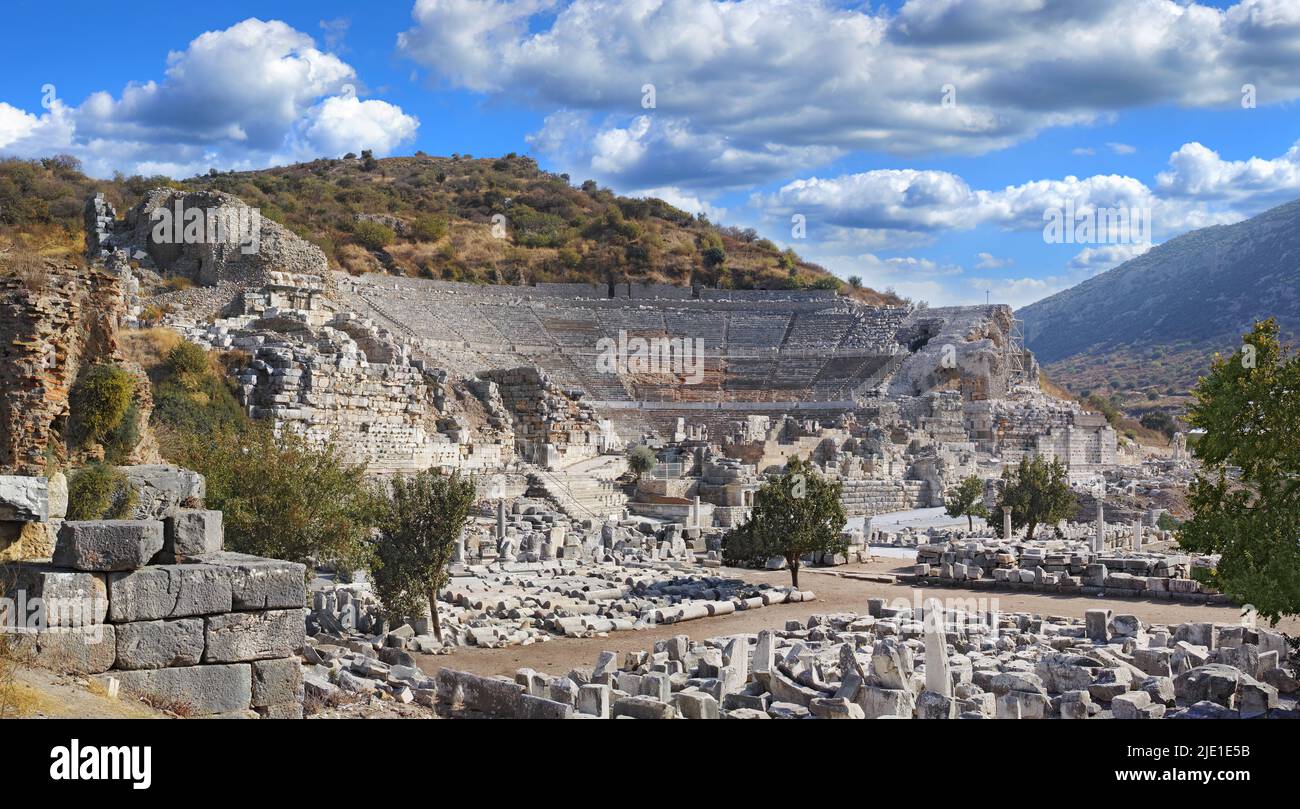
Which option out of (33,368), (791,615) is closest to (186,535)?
(33,368)

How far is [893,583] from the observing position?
72.2 feet

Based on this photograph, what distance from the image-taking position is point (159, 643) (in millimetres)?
7691

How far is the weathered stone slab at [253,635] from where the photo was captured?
Answer: 25.9ft

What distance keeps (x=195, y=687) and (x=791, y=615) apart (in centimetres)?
1148

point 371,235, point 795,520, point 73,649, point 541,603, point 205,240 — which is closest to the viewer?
point 73,649

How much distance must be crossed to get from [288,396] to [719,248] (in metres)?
47.3

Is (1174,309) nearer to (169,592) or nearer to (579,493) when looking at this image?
(579,493)

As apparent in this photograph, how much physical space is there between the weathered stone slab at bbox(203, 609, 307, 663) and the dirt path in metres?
4.66

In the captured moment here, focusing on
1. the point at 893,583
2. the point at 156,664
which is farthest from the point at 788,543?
the point at 156,664

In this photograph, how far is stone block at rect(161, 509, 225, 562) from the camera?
8039 millimetres

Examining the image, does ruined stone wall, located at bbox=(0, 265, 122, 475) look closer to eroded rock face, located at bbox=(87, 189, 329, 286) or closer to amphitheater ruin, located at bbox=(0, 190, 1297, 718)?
amphitheater ruin, located at bbox=(0, 190, 1297, 718)

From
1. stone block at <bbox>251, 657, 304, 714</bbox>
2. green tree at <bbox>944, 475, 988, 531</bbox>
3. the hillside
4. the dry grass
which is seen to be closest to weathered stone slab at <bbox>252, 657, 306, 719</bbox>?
stone block at <bbox>251, 657, 304, 714</bbox>

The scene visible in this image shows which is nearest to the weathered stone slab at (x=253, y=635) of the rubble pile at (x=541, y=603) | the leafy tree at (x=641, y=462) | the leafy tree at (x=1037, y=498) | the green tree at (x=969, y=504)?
the rubble pile at (x=541, y=603)

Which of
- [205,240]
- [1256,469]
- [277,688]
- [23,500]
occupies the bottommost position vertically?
[277,688]
